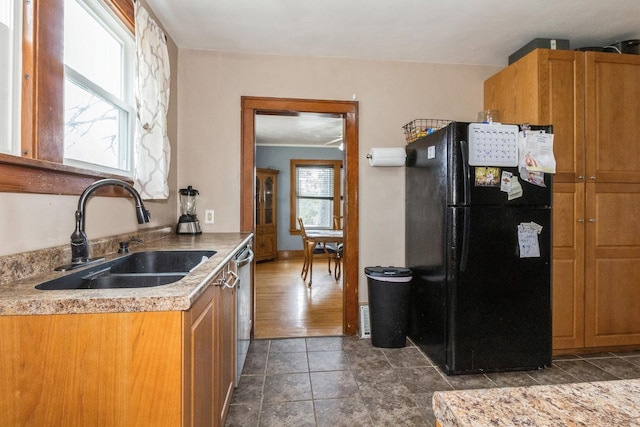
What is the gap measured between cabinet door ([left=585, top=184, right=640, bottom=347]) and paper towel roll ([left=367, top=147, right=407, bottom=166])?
1.37 meters

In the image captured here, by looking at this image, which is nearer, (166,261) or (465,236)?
(166,261)

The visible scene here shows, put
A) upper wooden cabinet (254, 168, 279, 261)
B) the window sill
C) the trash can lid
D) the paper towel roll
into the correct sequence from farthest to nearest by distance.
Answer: upper wooden cabinet (254, 168, 279, 261)
the paper towel roll
the trash can lid
the window sill

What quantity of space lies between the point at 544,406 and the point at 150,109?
2150 millimetres

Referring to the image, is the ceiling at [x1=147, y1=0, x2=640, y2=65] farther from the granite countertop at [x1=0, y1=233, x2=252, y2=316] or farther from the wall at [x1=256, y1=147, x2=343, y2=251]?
the wall at [x1=256, y1=147, x2=343, y2=251]

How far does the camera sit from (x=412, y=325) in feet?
8.46

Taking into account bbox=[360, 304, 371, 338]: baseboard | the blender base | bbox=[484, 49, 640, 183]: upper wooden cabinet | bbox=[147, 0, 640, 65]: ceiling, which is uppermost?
bbox=[147, 0, 640, 65]: ceiling

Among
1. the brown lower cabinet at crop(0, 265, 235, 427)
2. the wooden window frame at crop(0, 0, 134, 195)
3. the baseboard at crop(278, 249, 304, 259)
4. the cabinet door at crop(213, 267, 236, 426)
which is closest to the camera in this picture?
the brown lower cabinet at crop(0, 265, 235, 427)

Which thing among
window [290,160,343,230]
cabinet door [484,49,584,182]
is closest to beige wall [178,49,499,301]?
cabinet door [484,49,584,182]

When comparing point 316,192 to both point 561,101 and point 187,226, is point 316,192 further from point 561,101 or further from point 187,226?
point 561,101

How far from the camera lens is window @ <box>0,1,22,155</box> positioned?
43.7 inches

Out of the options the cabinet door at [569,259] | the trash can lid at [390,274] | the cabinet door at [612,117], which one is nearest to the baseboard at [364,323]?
the trash can lid at [390,274]

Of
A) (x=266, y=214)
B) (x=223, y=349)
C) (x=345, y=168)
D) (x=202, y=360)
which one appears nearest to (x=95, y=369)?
(x=202, y=360)

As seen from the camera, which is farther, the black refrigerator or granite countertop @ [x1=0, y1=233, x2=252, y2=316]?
the black refrigerator

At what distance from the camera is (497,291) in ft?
6.76
